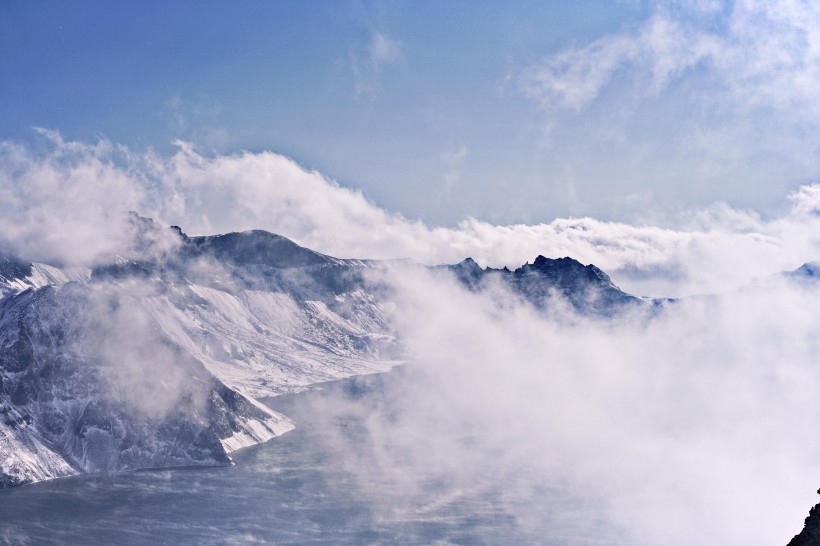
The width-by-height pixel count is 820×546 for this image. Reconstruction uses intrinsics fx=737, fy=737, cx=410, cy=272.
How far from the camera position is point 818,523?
277 ft
